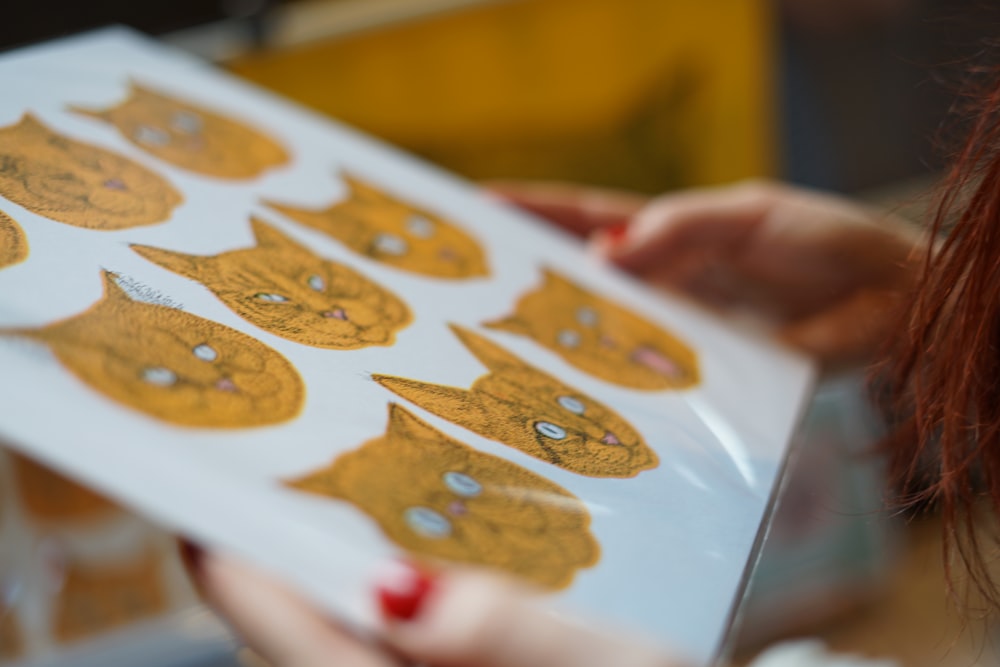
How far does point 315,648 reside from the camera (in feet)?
0.88

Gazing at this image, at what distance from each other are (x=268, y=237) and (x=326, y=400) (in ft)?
0.42

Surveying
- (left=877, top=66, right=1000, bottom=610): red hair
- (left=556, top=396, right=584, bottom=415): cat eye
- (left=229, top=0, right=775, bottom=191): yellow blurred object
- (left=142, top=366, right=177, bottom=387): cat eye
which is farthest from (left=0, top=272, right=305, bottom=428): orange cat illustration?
(left=229, top=0, right=775, bottom=191): yellow blurred object

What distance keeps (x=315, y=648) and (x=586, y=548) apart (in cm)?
9

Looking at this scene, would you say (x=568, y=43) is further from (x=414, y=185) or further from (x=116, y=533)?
(x=116, y=533)

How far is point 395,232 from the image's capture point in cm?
50

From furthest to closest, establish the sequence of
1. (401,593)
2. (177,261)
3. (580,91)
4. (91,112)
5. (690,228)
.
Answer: (580,91)
(690,228)
(91,112)
(177,261)
(401,593)

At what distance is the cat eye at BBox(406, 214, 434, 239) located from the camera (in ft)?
1.68

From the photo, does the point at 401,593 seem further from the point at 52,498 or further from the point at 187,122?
the point at 52,498

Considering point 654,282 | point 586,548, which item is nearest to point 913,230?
point 654,282

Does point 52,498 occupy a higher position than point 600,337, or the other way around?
point 600,337

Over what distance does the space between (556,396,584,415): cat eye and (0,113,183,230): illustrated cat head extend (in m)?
0.17

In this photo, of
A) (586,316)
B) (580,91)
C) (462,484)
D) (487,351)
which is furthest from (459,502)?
(580,91)

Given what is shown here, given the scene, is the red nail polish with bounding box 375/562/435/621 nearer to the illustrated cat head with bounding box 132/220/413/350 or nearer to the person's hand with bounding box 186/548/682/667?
the person's hand with bounding box 186/548/682/667

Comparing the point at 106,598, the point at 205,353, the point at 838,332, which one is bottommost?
the point at 106,598
